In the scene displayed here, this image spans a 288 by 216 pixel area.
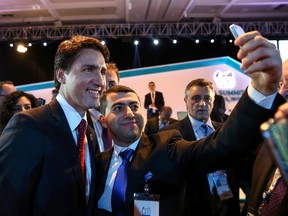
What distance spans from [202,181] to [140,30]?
6.80 meters

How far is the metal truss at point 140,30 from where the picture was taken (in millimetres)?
8562

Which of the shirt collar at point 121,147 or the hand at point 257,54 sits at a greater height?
the hand at point 257,54

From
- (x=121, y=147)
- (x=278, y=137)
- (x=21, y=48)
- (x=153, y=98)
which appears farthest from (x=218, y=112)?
(x=21, y=48)

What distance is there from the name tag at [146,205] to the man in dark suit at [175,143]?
4cm

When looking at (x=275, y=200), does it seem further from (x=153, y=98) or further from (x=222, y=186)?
(x=153, y=98)

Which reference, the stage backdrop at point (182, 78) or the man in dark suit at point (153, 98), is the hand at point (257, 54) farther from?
the stage backdrop at point (182, 78)

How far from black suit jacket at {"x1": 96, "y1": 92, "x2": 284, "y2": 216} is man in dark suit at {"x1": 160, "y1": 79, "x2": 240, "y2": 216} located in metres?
0.47

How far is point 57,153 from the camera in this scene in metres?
1.45

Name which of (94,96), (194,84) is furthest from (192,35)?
(94,96)

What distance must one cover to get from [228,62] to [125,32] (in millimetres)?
3032

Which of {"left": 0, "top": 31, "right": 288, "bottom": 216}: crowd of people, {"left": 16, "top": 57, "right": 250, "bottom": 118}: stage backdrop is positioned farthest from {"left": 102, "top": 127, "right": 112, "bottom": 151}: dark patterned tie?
{"left": 16, "top": 57, "right": 250, "bottom": 118}: stage backdrop

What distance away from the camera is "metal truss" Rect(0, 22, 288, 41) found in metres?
8.56

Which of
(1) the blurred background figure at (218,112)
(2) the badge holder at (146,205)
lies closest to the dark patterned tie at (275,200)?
(2) the badge holder at (146,205)

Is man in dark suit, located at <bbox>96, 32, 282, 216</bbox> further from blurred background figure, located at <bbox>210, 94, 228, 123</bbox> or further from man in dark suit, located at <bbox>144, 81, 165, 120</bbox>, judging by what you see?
man in dark suit, located at <bbox>144, 81, 165, 120</bbox>
